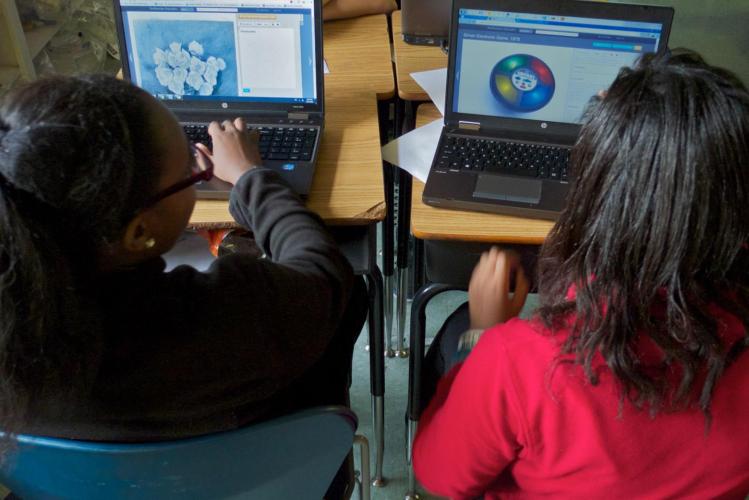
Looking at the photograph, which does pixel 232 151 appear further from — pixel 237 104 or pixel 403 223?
pixel 403 223

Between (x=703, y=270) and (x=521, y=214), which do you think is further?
(x=521, y=214)

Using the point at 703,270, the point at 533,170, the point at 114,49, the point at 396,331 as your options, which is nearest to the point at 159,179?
the point at 703,270

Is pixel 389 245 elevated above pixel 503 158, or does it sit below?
below

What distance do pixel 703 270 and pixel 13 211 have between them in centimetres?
60

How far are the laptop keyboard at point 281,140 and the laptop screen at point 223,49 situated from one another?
0.24 ft

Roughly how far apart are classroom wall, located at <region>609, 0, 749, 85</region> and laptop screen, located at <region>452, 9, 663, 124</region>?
0.96 metres

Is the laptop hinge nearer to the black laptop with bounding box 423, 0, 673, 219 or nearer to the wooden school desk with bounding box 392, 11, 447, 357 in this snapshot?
the black laptop with bounding box 423, 0, 673, 219

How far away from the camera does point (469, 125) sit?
48.5 inches

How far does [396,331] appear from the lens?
6.10 ft

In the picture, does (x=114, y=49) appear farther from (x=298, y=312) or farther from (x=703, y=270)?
(x=703, y=270)

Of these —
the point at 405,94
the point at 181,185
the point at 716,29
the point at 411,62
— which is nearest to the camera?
the point at 181,185

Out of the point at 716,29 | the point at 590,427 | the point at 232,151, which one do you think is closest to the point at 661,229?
the point at 590,427

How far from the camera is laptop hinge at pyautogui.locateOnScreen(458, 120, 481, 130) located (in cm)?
123

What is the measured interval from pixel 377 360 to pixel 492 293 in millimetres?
393
